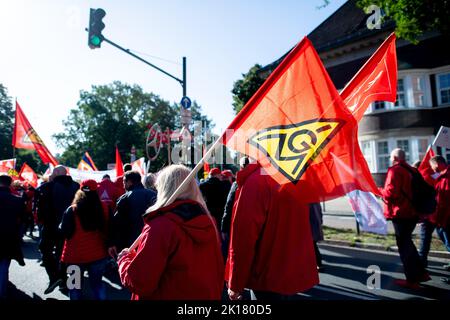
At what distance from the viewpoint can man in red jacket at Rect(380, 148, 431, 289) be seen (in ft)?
16.4

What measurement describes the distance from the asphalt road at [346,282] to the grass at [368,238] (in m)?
0.49

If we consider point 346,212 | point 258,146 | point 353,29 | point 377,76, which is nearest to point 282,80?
point 258,146

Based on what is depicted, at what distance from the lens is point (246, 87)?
103 feet

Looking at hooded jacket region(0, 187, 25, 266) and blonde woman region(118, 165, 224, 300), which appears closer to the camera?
blonde woman region(118, 165, 224, 300)

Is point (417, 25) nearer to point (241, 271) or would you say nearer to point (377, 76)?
point (377, 76)

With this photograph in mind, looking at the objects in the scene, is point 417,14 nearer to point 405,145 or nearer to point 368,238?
point 368,238

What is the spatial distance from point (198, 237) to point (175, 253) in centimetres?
17

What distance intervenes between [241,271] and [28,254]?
7.52 metres

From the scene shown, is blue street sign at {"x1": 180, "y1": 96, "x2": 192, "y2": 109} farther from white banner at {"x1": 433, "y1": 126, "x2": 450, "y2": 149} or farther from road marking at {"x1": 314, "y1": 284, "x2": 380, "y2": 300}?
road marking at {"x1": 314, "y1": 284, "x2": 380, "y2": 300}

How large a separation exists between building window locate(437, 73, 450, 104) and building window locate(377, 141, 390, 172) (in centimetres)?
343

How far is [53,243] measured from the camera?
573cm

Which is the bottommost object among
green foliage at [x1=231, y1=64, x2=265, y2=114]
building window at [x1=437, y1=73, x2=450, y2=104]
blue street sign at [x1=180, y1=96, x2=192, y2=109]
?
blue street sign at [x1=180, y1=96, x2=192, y2=109]

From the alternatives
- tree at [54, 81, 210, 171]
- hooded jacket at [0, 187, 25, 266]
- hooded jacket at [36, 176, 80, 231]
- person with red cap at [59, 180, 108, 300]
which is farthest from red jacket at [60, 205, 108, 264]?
tree at [54, 81, 210, 171]

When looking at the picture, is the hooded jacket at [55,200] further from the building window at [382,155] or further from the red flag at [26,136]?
the building window at [382,155]
